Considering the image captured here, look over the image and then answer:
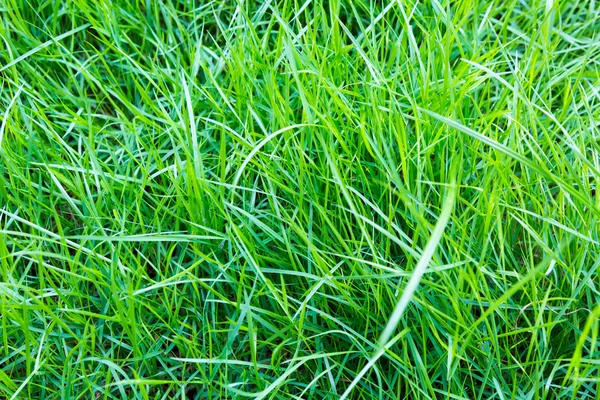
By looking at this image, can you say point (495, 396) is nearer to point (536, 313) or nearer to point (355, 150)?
point (536, 313)

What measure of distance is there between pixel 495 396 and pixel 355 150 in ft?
2.14

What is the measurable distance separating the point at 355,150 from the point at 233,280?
0.44 metres

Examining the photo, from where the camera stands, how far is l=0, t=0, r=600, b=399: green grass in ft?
4.97

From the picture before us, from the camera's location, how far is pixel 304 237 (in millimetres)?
1459

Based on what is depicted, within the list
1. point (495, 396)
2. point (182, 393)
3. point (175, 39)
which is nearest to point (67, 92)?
point (175, 39)

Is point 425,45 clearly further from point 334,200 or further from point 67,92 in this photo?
point 67,92

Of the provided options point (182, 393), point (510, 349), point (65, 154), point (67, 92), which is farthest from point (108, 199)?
point (510, 349)

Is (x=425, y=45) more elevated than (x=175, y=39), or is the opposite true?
(x=425, y=45)

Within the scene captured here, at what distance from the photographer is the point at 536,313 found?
1.50 m

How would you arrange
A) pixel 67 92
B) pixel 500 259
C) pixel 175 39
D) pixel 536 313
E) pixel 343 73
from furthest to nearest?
pixel 175 39
pixel 67 92
pixel 343 73
pixel 500 259
pixel 536 313

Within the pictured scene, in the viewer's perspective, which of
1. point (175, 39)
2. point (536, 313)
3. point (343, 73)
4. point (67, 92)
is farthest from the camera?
point (175, 39)

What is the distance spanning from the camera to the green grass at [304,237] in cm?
152

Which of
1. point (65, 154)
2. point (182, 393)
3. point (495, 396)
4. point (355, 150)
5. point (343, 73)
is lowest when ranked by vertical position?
point (182, 393)

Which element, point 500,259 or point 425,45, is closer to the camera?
point 500,259
